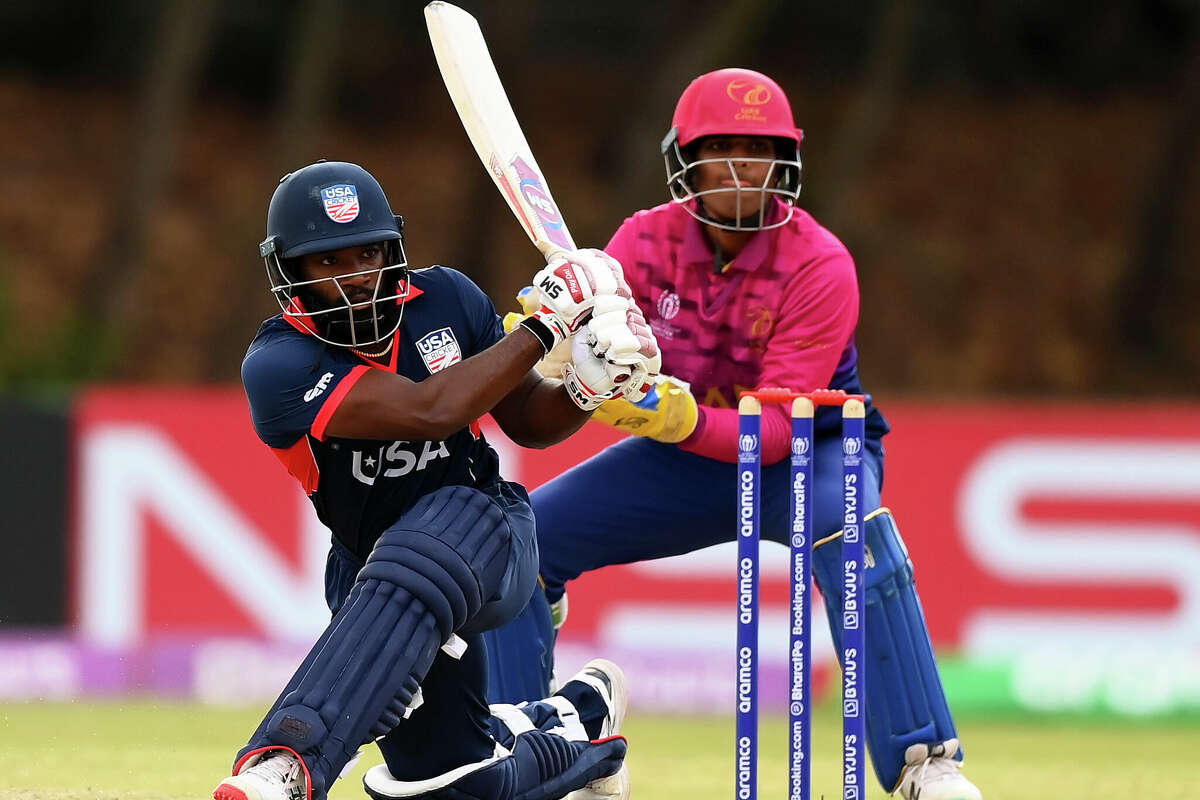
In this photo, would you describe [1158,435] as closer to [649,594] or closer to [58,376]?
[649,594]

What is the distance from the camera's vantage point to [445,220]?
14914 mm

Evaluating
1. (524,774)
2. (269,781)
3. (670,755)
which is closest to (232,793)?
(269,781)

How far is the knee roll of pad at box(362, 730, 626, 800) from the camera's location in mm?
3824

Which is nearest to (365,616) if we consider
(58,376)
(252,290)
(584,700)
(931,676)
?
(584,700)

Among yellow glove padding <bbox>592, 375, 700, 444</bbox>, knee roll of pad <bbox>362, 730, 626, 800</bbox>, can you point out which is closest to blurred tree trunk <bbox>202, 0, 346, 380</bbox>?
yellow glove padding <bbox>592, 375, 700, 444</bbox>

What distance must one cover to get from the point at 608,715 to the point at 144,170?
8492mm

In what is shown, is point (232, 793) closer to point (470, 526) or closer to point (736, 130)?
point (470, 526)

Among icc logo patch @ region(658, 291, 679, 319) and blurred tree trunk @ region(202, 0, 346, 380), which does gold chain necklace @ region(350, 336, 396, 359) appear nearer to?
icc logo patch @ region(658, 291, 679, 319)

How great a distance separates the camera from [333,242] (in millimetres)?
3662

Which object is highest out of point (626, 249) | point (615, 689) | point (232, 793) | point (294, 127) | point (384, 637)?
point (294, 127)

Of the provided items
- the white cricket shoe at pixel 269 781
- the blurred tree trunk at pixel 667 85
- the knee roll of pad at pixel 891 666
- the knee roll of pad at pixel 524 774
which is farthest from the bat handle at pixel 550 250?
the blurred tree trunk at pixel 667 85

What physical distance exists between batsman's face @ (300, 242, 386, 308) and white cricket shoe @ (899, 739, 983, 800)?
164 centimetres

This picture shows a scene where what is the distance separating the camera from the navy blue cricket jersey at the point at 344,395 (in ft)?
11.9

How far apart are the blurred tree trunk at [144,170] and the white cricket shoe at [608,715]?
7.97 m
